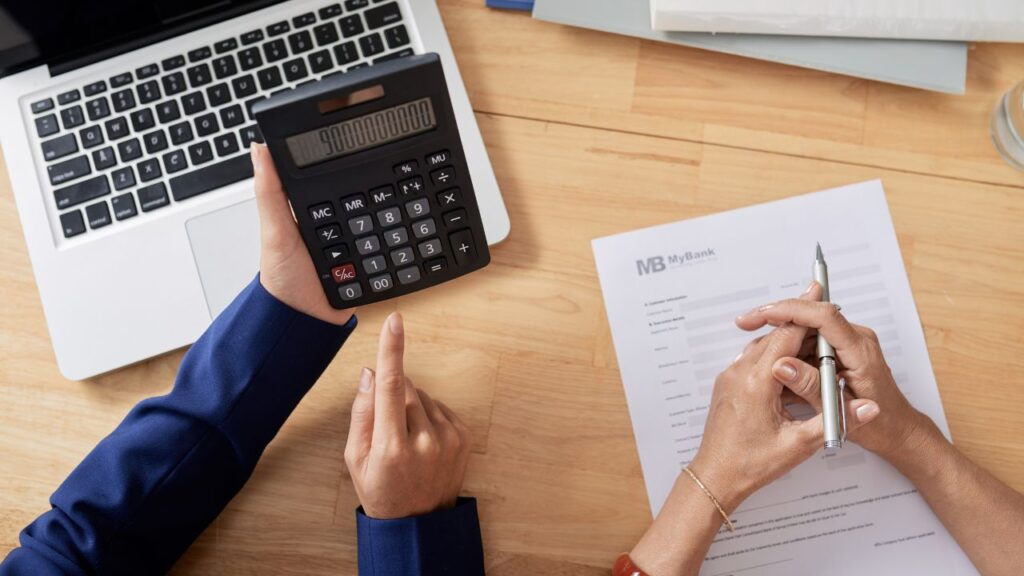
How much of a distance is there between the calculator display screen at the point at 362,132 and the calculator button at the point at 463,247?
7 centimetres

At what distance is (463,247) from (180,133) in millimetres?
233

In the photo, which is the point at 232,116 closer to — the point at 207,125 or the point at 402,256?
the point at 207,125

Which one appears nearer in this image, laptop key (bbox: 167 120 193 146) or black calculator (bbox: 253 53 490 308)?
black calculator (bbox: 253 53 490 308)

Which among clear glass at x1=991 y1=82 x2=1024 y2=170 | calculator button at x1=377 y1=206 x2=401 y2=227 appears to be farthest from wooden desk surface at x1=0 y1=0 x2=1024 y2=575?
calculator button at x1=377 y1=206 x2=401 y2=227

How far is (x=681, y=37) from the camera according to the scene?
24.6 inches

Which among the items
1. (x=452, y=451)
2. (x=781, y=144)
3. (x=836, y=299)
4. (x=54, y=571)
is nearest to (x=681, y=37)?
(x=781, y=144)

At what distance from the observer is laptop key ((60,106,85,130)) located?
0.61m

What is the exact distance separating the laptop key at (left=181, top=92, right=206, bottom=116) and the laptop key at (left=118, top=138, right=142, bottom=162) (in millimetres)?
43

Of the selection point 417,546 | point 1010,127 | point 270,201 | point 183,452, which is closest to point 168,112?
point 270,201

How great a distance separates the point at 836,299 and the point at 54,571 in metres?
0.58

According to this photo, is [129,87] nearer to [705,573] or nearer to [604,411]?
[604,411]

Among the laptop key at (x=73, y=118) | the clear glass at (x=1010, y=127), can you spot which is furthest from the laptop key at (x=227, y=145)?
the clear glass at (x=1010, y=127)

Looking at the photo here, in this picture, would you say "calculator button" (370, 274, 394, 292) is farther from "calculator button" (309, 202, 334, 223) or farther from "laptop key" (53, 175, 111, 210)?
"laptop key" (53, 175, 111, 210)

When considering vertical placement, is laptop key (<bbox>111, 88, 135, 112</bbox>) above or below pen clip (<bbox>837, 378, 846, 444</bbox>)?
above
